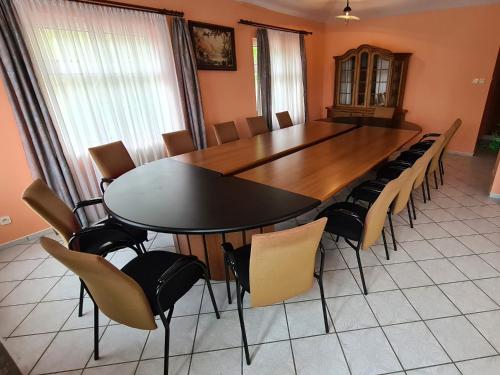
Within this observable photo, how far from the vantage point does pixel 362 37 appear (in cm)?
492

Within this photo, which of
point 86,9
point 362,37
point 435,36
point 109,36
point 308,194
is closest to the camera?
point 308,194

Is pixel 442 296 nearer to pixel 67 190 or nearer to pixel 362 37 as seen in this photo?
pixel 67 190

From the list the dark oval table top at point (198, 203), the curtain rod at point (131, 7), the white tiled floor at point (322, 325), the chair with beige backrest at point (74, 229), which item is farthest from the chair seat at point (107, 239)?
the curtain rod at point (131, 7)

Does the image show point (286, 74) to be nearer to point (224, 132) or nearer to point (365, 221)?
point (224, 132)

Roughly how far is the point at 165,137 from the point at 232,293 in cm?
178

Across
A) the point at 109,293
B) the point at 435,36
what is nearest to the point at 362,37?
the point at 435,36

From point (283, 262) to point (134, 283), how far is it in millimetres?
629

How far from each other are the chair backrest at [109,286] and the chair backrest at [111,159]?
1.41 meters

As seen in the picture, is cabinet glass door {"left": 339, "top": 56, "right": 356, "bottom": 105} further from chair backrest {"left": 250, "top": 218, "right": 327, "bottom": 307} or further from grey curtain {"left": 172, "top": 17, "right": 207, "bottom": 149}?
chair backrest {"left": 250, "top": 218, "right": 327, "bottom": 307}

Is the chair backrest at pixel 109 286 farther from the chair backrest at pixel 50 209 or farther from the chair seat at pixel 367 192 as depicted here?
the chair seat at pixel 367 192

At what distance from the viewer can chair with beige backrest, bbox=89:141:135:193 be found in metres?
2.33

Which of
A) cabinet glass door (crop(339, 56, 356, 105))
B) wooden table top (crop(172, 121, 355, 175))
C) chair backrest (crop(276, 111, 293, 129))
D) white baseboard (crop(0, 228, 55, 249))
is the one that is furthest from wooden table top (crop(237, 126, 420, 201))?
cabinet glass door (crop(339, 56, 356, 105))

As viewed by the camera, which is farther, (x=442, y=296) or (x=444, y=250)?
(x=444, y=250)

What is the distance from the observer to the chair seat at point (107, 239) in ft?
5.41
